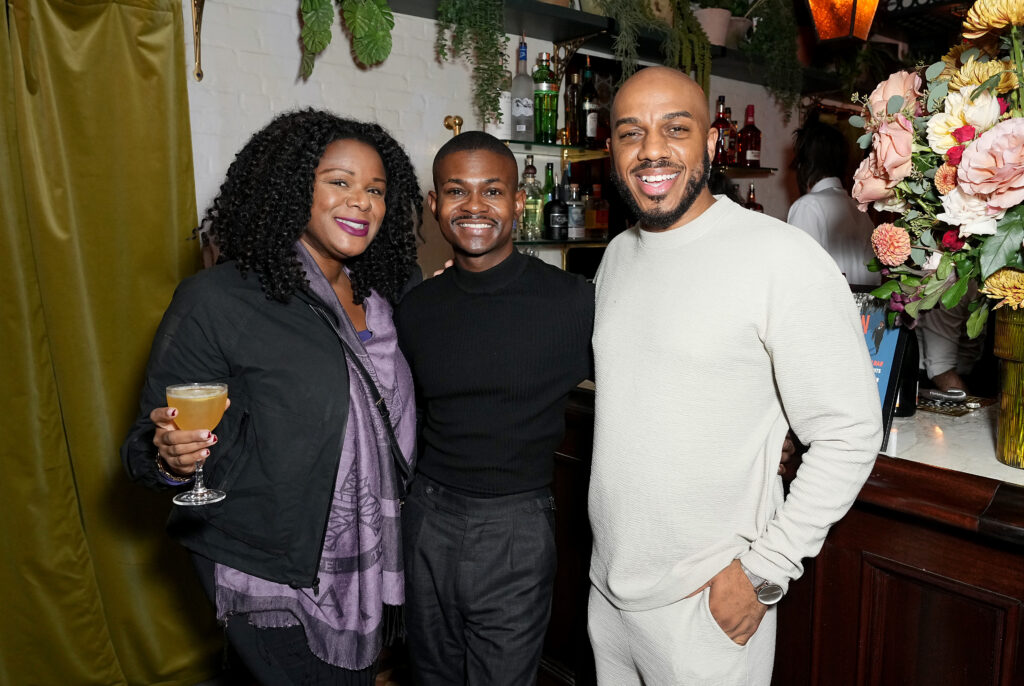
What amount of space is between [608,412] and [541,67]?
2.15 meters

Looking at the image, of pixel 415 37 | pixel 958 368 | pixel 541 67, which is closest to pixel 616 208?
pixel 541 67

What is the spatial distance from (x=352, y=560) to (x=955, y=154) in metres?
1.46

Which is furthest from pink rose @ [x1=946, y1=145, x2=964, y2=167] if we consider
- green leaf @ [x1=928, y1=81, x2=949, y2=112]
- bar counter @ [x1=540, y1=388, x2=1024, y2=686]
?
bar counter @ [x1=540, y1=388, x2=1024, y2=686]

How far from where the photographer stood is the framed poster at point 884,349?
1.67m

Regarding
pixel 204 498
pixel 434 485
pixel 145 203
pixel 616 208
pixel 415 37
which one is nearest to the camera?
pixel 204 498

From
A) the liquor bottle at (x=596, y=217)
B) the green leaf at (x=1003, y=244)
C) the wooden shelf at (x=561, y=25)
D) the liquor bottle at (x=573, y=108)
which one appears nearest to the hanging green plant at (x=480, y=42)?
the wooden shelf at (x=561, y=25)

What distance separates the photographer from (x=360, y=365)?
165 centimetres

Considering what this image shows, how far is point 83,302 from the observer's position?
2.45m

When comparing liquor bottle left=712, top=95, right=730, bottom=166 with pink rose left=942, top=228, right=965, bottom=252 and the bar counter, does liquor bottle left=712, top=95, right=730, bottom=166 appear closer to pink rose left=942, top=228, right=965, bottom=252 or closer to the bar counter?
the bar counter

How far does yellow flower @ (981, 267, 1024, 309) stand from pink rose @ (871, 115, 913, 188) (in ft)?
0.87

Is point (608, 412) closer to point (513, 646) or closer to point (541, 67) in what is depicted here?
point (513, 646)

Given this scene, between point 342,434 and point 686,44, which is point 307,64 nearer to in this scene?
point 342,434

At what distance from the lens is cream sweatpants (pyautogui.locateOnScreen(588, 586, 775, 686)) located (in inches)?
53.7

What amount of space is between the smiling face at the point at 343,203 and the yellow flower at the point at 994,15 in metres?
1.25
